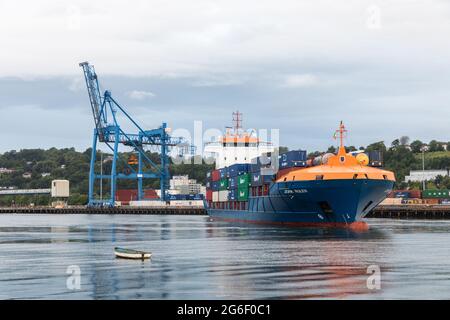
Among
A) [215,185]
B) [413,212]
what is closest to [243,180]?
[215,185]

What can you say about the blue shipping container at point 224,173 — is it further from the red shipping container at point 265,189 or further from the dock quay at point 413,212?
the dock quay at point 413,212

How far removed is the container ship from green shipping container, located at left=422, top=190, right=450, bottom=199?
8054cm

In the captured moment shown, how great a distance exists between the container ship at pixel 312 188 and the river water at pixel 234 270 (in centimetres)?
973

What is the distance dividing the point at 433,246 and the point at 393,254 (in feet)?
27.8

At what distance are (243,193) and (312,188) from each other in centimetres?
2498

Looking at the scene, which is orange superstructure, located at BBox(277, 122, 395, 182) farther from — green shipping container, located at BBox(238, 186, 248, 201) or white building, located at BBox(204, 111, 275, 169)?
white building, located at BBox(204, 111, 275, 169)

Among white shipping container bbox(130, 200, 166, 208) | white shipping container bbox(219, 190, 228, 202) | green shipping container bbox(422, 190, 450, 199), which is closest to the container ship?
white shipping container bbox(219, 190, 228, 202)

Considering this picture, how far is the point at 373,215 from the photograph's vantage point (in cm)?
13912

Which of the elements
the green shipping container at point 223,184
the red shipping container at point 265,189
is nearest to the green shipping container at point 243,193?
the red shipping container at point 265,189

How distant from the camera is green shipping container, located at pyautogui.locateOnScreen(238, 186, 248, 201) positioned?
9425cm

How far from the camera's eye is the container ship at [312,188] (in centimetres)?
7000

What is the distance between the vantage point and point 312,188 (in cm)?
7125
